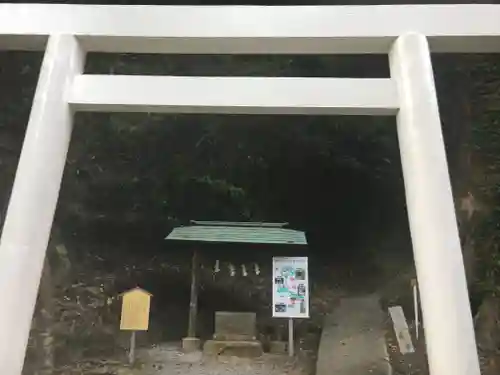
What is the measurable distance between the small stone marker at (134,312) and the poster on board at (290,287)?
10.7 inches

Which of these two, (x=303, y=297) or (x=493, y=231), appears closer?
(x=303, y=297)

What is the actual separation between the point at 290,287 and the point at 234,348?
0.17 m

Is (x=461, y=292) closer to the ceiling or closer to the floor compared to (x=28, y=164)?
closer to the floor

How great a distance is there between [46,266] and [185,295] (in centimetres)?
33

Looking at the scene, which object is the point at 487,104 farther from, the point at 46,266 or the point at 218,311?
the point at 46,266

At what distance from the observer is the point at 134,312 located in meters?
1.09

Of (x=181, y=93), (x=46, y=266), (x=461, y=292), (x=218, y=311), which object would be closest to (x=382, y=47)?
(x=181, y=93)

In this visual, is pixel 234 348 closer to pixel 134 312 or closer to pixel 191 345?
pixel 191 345

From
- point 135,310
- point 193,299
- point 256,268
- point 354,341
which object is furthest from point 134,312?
point 354,341

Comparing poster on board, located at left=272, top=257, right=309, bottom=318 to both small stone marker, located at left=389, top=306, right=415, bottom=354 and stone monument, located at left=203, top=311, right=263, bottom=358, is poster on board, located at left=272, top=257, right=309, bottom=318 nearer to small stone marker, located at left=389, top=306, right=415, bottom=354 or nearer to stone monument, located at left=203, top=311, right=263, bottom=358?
stone monument, located at left=203, top=311, right=263, bottom=358

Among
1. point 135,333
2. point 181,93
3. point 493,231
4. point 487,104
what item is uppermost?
point 487,104

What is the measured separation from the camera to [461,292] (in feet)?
2.88

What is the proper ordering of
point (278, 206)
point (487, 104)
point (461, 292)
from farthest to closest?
point (487, 104) → point (278, 206) → point (461, 292)

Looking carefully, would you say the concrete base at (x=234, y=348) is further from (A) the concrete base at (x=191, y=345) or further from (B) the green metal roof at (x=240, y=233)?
(B) the green metal roof at (x=240, y=233)
